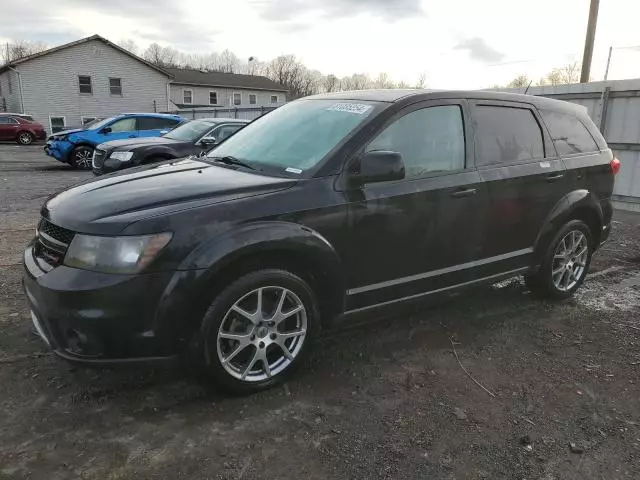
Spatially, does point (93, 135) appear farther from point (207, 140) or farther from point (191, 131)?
point (207, 140)

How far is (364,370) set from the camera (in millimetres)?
3473

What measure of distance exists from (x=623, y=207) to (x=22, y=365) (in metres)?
9.38

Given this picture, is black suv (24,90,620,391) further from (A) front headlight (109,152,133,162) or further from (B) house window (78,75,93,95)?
(B) house window (78,75,93,95)

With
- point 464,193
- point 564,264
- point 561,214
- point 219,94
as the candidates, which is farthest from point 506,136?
point 219,94

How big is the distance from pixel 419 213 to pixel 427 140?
22.1 inches

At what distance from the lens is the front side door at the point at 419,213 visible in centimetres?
335

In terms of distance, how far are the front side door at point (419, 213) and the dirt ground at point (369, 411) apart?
26cm

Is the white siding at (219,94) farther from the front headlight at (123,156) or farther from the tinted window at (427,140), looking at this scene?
the tinted window at (427,140)

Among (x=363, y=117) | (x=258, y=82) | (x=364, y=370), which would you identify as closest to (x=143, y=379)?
(x=364, y=370)

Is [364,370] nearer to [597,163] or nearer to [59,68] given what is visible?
[597,163]

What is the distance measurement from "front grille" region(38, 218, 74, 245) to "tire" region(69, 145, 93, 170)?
13259 mm

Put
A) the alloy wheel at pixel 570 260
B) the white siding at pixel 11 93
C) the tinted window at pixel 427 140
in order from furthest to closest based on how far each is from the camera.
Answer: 1. the white siding at pixel 11 93
2. the alloy wheel at pixel 570 260
3. the tinted window at pixel 427 140

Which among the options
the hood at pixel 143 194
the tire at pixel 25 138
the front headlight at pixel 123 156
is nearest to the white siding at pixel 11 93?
the tire at pixel 25 138

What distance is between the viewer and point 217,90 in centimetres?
4681
